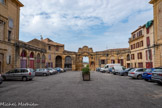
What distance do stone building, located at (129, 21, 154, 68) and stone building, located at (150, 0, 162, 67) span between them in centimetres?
189

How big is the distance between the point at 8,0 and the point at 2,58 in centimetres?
959

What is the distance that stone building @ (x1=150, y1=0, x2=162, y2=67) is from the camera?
907 inches

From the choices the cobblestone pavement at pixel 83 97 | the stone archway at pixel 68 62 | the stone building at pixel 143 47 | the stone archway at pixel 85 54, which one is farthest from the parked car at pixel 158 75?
the stone archway at pixel 85 54

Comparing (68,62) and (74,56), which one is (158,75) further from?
(68,62)

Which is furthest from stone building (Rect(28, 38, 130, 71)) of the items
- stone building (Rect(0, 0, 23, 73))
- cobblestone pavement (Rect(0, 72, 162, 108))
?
cobblestone pavement (Rect(0, 72, 162, 108))

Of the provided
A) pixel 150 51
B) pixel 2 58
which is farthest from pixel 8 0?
pixel 150 51

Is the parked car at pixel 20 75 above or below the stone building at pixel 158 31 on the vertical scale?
below

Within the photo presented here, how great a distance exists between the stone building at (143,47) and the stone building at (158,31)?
6.19 feet

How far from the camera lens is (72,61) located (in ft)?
160

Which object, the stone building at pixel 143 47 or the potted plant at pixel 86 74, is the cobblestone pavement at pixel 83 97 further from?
the stone building at pixel 143 47

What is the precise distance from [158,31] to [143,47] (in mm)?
6612

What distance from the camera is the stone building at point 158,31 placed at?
23047mm

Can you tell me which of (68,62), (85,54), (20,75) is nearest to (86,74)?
(20,75)

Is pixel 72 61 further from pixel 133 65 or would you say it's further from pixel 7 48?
pixel 7 48
